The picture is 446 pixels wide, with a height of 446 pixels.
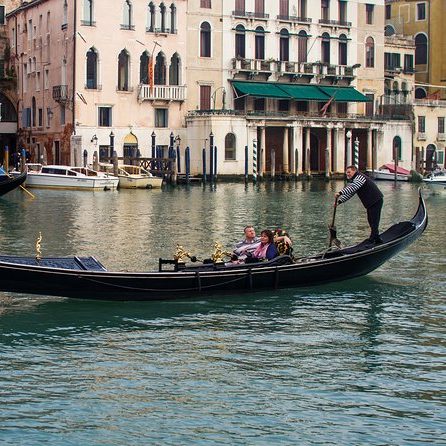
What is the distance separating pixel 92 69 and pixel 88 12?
2424 mm

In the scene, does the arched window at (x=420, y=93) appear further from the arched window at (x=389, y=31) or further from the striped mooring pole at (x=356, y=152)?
the striped mooring pole at (x=356, y=152)

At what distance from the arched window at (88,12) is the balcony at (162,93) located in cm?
365

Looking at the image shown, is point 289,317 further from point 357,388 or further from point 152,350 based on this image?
point 357,388

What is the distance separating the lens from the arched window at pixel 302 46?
179 ft

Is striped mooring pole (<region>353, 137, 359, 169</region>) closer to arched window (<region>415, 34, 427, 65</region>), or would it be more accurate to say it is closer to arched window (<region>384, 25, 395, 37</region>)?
arched window (<region>415, 34, 427, 65</region>)

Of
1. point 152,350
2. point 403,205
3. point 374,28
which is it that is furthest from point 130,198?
point 152,350

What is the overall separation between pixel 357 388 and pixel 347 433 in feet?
4.49

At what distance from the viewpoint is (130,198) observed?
129 ft

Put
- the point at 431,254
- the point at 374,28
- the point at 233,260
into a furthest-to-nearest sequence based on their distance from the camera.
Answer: the point at 374,28
the point at 431,254
the point at 233,260

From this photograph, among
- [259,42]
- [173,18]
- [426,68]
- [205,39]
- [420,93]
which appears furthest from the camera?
[420,93]

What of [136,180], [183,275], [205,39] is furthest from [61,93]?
[183,275]

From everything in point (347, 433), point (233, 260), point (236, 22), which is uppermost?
point (236, 22)

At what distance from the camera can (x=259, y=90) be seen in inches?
2045

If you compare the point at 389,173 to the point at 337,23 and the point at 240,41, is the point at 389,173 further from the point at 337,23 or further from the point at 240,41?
the point at 240,41
